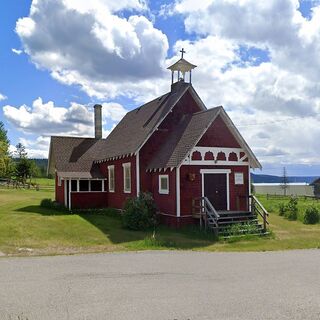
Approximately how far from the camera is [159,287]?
9.31 metres

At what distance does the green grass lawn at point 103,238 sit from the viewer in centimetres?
1642

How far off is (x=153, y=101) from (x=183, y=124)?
5589 mm

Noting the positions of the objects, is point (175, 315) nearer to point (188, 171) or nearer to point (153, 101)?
point (188, 171)


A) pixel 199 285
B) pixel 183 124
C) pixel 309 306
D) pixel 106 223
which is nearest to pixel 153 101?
pixel 183 124

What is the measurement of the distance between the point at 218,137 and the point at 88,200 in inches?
428

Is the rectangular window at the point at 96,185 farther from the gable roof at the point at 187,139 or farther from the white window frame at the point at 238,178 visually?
the white window frame at the point at 238,178

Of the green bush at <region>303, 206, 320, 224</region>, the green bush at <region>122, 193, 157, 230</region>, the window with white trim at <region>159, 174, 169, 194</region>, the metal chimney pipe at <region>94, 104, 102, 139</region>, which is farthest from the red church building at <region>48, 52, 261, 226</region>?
the green bush at <region>303, 206, 320, 224</region>

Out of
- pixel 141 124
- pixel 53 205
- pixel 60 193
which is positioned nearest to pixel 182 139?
pixel 141 124

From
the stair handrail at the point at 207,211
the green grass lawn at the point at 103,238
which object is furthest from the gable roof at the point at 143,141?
the green grass lawn at the point at 103,238

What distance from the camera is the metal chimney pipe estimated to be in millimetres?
34781

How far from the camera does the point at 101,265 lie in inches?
476

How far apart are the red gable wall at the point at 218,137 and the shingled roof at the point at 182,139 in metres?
0.46

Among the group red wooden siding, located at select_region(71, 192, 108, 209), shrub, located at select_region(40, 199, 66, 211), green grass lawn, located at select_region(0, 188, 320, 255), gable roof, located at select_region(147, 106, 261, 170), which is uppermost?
gable roof, located at select_region(147, 106, 261, 170)

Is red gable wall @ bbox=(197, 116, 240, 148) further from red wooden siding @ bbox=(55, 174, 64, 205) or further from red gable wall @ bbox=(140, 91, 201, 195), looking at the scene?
red wooden siding @ bbox=(55, 174, 64, 205)
